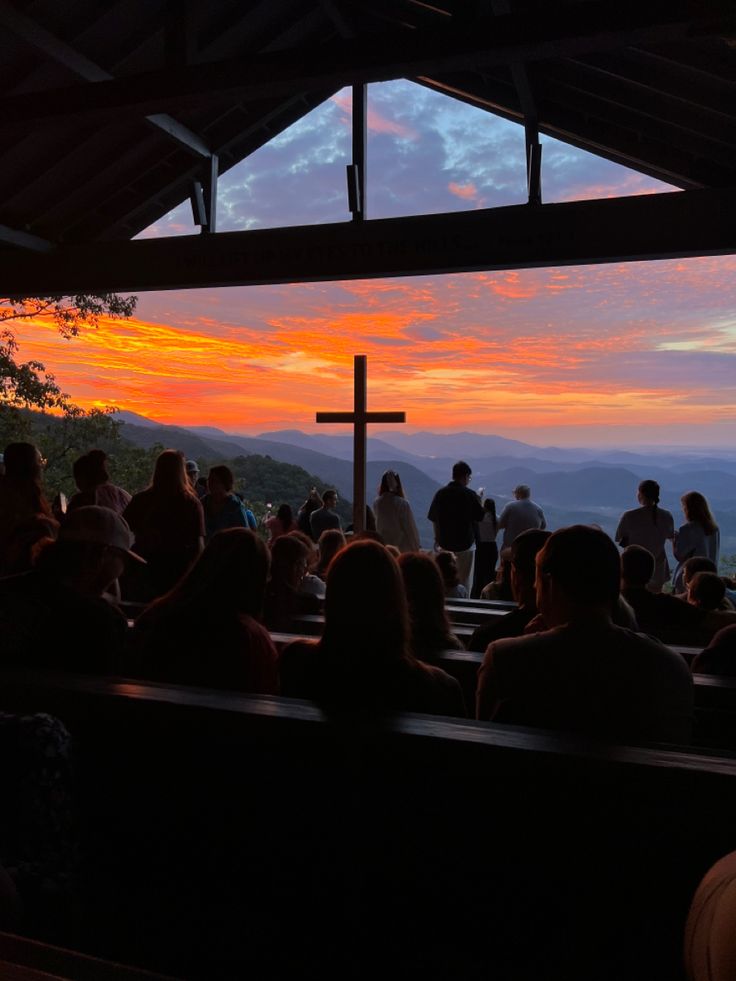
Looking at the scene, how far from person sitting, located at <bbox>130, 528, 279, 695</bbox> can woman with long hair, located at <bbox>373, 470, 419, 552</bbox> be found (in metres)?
5.88

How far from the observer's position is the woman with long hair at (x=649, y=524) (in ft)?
23.4

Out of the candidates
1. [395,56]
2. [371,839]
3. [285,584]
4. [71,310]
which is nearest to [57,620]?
[371,839]

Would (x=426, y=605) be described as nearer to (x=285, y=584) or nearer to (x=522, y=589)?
(x=522, y=589)

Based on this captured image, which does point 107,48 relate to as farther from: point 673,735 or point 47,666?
point 673,735

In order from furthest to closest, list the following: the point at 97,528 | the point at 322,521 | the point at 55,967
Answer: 1. the point at 322,521
2. the point at 97,528
3. the point at 55,967

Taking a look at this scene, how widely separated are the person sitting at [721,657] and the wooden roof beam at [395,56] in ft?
8.03

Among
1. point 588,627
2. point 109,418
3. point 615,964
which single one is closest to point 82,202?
point 588,627

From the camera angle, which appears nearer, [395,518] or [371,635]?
[371,635]

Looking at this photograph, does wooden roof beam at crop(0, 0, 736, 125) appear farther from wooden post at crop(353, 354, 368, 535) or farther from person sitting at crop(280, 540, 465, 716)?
wooden post at crop(353, 354, 368, 535)

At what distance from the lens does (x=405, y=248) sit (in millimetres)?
6105

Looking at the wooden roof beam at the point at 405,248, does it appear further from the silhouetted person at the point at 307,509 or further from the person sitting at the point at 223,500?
the silhouetted person at the point at 307,509

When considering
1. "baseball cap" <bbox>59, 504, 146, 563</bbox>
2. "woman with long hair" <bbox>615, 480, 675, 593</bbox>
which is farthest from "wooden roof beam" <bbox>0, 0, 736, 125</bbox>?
"woman with long hair" <bbox>615, 480, 675, 593</bbox>

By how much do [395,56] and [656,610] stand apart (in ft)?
9.74

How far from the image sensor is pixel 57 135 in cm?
673
